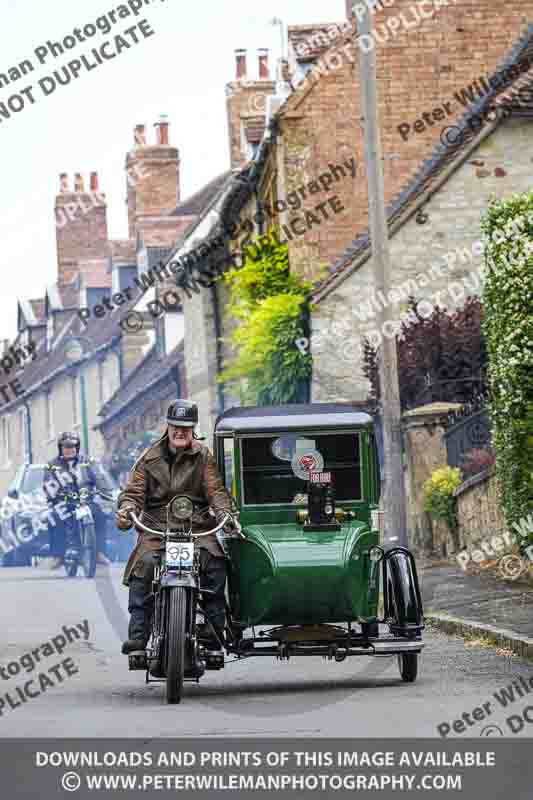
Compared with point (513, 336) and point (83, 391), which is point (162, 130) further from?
point (513, 336)

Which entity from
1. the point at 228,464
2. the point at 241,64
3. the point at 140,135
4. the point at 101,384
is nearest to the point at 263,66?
the point at 241,64

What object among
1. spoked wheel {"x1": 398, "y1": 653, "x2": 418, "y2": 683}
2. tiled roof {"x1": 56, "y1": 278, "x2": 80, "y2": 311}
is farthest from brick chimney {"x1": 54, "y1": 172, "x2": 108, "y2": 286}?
spoked wheel {"x1": 398, "y1": 653, "x2": 418, "y2": 683}

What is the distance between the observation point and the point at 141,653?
11.4m

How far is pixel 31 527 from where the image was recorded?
1228 inches

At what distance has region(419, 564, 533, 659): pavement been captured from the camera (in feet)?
46.6

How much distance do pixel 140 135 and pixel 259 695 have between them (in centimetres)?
4980

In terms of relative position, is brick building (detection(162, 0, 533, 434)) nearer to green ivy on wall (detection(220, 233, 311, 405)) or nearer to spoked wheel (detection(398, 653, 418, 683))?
green ivy on wall (detection(220, 233, 311, 405))

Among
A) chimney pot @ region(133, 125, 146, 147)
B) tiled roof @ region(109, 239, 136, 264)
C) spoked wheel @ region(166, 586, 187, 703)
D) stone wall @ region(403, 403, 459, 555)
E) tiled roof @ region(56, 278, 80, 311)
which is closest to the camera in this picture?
spoked wheel @ region(166, 586, 187, 703)

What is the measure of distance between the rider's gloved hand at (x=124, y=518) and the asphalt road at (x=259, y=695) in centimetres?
111

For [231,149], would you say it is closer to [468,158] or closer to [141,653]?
[468,158]

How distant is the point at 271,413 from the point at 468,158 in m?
19.2

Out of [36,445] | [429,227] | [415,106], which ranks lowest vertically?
[36,445]

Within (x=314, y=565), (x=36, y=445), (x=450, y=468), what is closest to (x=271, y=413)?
(x=314, y=565)

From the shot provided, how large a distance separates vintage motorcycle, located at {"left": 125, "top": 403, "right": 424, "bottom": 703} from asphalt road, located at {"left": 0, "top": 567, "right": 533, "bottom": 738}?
1.01 feet
